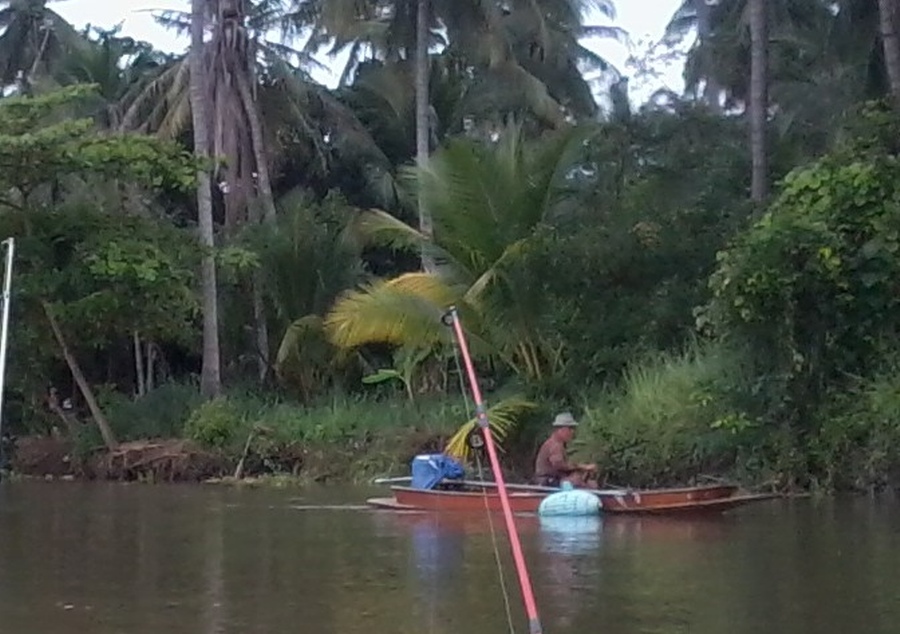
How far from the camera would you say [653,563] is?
14.1 m

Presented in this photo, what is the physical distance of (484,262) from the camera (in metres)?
27.0

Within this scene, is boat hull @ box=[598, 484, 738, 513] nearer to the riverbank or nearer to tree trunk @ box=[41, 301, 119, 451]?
the riverbank

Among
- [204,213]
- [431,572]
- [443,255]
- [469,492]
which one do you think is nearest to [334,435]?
[443,255]

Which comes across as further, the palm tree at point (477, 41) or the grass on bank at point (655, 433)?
the palm tree at point (477, 41)

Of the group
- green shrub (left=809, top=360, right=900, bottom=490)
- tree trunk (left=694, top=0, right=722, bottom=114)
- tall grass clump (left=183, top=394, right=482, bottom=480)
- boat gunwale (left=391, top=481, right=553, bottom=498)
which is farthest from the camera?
tree trunk (left=694, top=0, right=722, bottom=114)

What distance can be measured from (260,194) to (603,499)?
16.8 m

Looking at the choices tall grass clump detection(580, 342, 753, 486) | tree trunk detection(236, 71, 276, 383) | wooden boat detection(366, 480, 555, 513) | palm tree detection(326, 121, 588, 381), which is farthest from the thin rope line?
tree trunk detection(236, 71, 276, 383)

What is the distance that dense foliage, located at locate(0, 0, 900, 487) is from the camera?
856 inches

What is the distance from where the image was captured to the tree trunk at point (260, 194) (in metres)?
32.1

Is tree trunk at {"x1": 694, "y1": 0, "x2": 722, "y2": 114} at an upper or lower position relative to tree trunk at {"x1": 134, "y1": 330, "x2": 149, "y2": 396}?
upper

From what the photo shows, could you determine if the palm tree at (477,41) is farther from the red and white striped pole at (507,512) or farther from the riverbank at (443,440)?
the red and white striped pole at (507,512)

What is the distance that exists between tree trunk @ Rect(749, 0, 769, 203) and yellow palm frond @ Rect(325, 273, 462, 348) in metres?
5.24

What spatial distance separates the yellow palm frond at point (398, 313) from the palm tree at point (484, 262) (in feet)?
0.05

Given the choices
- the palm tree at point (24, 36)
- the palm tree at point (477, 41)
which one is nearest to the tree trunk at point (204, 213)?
the palm tree at point (477, 41)
